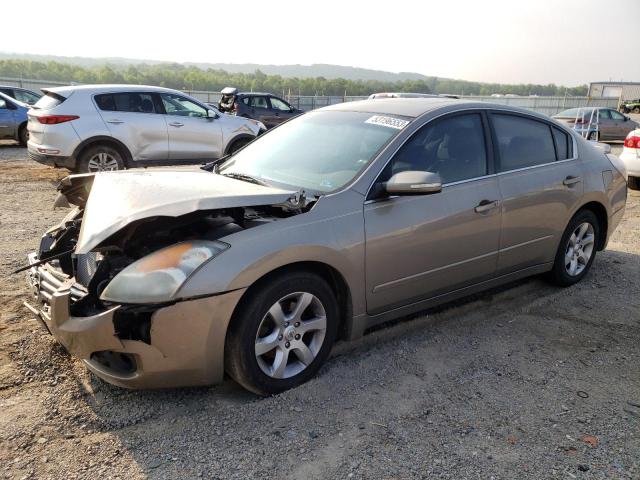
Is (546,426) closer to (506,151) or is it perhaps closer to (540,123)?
(506,151)

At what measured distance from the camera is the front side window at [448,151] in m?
3.64

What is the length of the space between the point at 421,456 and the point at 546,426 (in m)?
0.76

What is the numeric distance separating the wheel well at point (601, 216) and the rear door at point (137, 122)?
735 centimetres

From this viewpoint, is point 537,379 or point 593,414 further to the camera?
point 537,379

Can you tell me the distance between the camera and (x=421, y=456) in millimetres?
2627

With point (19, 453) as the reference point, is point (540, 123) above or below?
above

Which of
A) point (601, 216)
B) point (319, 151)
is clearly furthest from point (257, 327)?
point (601, 216)

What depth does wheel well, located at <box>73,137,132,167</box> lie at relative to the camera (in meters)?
9.00

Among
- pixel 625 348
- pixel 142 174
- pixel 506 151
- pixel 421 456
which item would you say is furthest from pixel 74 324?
pixel 625 348

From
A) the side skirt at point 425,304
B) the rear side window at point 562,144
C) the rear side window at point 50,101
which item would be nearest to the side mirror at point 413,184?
the side skirt at point 425,304

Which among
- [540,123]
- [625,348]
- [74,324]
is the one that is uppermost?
[540,123]

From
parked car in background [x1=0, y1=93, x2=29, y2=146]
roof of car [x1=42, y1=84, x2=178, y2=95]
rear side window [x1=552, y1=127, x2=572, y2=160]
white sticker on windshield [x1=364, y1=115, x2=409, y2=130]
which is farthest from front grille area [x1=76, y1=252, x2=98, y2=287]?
parked car in background [x1=0, y1=93, x2=29, y2=146]

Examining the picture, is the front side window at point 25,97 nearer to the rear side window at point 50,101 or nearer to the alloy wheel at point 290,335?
the rear side window at point 50,101

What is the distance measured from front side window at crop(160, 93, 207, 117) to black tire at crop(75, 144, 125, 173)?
51.0 inches
